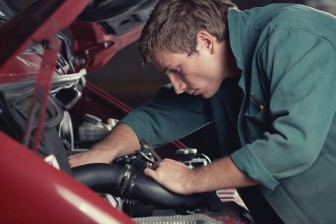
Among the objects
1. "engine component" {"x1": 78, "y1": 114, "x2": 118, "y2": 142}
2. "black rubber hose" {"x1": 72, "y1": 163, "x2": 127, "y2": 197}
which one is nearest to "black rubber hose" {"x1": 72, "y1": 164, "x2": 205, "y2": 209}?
"black rubber hose" {"x1": 72, "y1": 163, "x2": 127, "y2": 197}

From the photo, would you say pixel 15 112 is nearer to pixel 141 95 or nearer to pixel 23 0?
pixel 141 95

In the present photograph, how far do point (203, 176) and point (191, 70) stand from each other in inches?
14.4

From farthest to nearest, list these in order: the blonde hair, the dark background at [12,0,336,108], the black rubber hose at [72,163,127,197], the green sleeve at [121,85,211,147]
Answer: the dark background at [12,0,336,108], the green sleeve at [121,85,211,147], the blonde hair, the black rubber hose at [72,163,127,197]

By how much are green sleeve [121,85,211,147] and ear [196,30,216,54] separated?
0.31 meters

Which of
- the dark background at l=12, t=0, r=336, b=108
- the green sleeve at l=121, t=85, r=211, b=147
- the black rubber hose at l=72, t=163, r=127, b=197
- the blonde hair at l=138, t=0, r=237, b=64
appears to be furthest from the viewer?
the dark background at l=12, t=0, r=336, b=108

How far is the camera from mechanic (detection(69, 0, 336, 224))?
1604mm

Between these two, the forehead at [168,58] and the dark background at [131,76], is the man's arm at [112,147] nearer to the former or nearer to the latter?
the forehead at [168,58]

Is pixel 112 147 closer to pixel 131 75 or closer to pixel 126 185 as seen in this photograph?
pixel 126 185

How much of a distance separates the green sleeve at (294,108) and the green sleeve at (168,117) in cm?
49

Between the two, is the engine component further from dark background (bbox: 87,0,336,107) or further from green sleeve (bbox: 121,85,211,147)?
dark background (bbox: 87,0,336,107)

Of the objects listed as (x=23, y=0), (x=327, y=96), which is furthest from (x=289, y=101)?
(x=23, y=0)

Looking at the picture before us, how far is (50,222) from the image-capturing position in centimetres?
116

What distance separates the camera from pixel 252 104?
1.80 metres

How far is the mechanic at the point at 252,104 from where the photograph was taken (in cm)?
160
